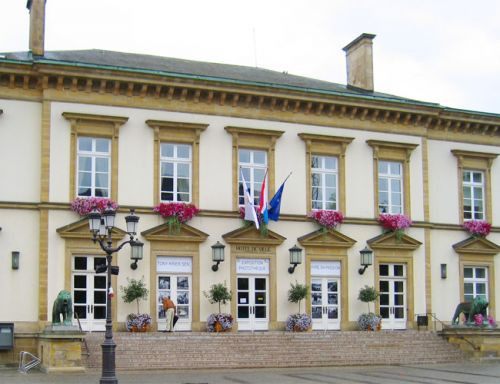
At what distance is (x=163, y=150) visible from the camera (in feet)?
96.5

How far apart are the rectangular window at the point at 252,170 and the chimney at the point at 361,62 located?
646 cm

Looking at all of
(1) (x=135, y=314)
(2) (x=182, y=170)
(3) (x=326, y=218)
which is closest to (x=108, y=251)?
(1) (x=135, y=314)

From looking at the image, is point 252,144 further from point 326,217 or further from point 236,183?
point 326,217

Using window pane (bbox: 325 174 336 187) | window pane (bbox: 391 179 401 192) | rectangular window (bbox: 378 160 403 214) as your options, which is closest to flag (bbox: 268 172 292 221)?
window pane (bbox: 325 174 336 187)

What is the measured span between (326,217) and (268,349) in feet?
20.0

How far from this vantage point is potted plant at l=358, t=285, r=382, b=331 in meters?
30.6

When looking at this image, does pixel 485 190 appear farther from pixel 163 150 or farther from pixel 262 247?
pixel 163 150

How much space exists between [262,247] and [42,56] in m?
9.73

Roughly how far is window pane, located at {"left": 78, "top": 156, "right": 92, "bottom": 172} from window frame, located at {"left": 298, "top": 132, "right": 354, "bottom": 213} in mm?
7595

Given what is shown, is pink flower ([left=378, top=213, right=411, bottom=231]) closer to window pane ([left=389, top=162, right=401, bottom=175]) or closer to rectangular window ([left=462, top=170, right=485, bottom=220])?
window pane ([left=389, top=162, right=401, bottom=175])

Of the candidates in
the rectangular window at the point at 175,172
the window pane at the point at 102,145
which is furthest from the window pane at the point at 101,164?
the rectangular window at the point at 175,172

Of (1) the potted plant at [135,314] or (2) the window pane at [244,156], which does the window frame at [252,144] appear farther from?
(1) the potted plant at [135,314]

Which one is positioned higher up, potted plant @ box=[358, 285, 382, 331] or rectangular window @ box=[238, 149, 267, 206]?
rectangular window @ box=[238, 149, 267, 206]

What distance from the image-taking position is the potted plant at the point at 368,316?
100 ft
